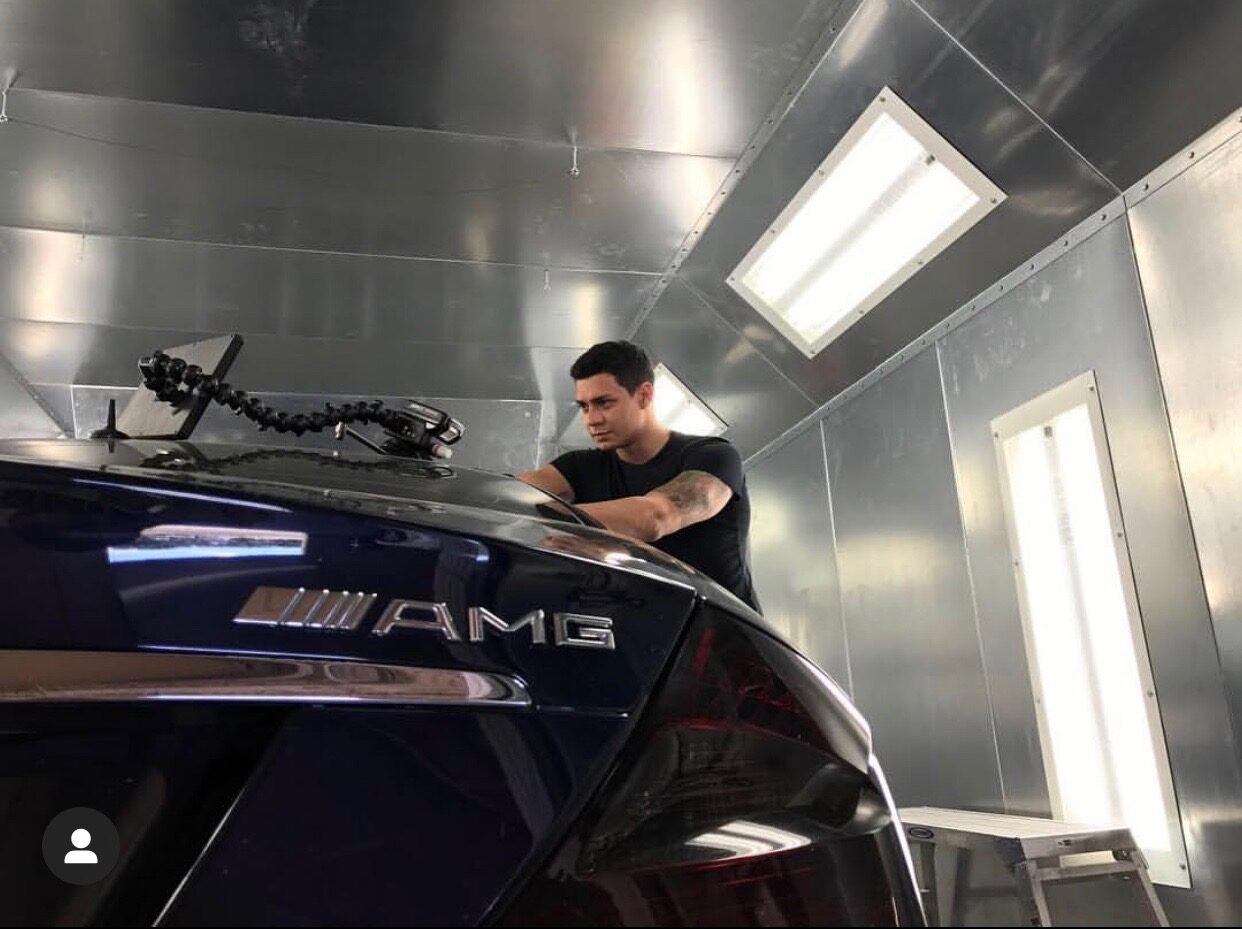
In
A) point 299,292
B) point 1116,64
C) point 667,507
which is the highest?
point 299,292

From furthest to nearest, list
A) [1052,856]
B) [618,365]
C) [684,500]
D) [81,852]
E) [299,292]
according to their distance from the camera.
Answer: [299,292] < [618,365] < [1052,856] < [684,500] < [81,852]

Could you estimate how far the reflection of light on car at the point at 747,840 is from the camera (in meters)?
0.60

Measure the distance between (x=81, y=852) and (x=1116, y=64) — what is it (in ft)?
8.52

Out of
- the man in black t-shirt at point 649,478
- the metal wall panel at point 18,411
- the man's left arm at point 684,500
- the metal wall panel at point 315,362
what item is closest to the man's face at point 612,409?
the man in black t-shirt at point 649,478

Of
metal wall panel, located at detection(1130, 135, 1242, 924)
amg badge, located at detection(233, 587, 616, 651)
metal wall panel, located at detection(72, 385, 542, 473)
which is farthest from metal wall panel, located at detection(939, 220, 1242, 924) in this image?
metal wall panel, located at detection(72, 385, 542, 473)

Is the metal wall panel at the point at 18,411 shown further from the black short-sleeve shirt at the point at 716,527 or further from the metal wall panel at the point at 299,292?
the black short-sleeve shirt at the point at 716,527

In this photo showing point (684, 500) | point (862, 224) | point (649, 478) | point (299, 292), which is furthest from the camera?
point (299, 292)

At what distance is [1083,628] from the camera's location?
271 cm

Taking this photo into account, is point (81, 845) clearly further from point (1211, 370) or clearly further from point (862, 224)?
point (862, 224)

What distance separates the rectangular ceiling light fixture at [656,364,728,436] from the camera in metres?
4.52

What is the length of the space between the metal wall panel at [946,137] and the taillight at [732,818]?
2.30 m

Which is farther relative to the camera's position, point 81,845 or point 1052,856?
point 1052,856

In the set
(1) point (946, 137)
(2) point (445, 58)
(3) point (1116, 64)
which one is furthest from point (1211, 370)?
(2) point (445, 58)

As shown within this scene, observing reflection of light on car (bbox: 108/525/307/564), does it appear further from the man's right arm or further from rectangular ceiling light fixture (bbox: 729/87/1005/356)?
rectangular ceiling light fixture (bbox: 729/87/1005/356)
